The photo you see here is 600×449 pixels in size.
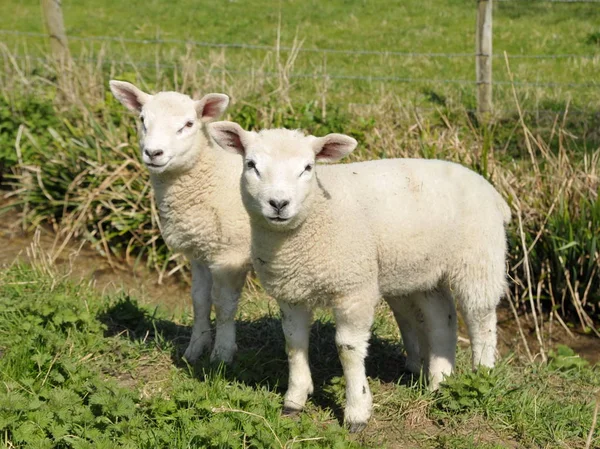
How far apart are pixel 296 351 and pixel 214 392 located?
46 centimetres

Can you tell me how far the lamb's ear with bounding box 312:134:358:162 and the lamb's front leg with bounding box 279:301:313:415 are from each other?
76 cm

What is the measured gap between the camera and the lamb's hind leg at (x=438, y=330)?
454 centimetres

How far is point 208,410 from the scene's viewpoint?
382 cm

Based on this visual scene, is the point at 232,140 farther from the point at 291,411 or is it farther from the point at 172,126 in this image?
the point at 291,411

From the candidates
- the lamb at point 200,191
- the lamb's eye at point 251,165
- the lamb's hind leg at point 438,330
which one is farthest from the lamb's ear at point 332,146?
the lamb's hind leg at point 438,330

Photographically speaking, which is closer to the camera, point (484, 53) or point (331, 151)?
point (331, 151)

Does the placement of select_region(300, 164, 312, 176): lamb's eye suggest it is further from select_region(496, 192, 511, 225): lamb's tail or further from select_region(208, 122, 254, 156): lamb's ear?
select_region(496, 192, 511, 225): lamb's tail

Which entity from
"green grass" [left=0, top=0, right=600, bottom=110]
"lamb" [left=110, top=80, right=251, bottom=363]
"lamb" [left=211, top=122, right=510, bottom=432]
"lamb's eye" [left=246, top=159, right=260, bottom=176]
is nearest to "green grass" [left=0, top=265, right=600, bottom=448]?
"lamb" [left=211, top=122, right=510, bottom=432]

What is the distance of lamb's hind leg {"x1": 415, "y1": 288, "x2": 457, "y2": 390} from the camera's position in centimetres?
454

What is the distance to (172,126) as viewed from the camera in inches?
174

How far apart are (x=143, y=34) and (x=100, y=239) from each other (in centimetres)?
768

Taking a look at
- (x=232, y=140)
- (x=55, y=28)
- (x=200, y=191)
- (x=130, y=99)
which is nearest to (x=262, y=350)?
(x=200, y=191)

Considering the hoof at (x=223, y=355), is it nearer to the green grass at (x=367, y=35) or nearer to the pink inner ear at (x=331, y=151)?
the pink inner ear at (x=331, y=151)

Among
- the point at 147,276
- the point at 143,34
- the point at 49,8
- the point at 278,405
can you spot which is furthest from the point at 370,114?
the point at 143,34
